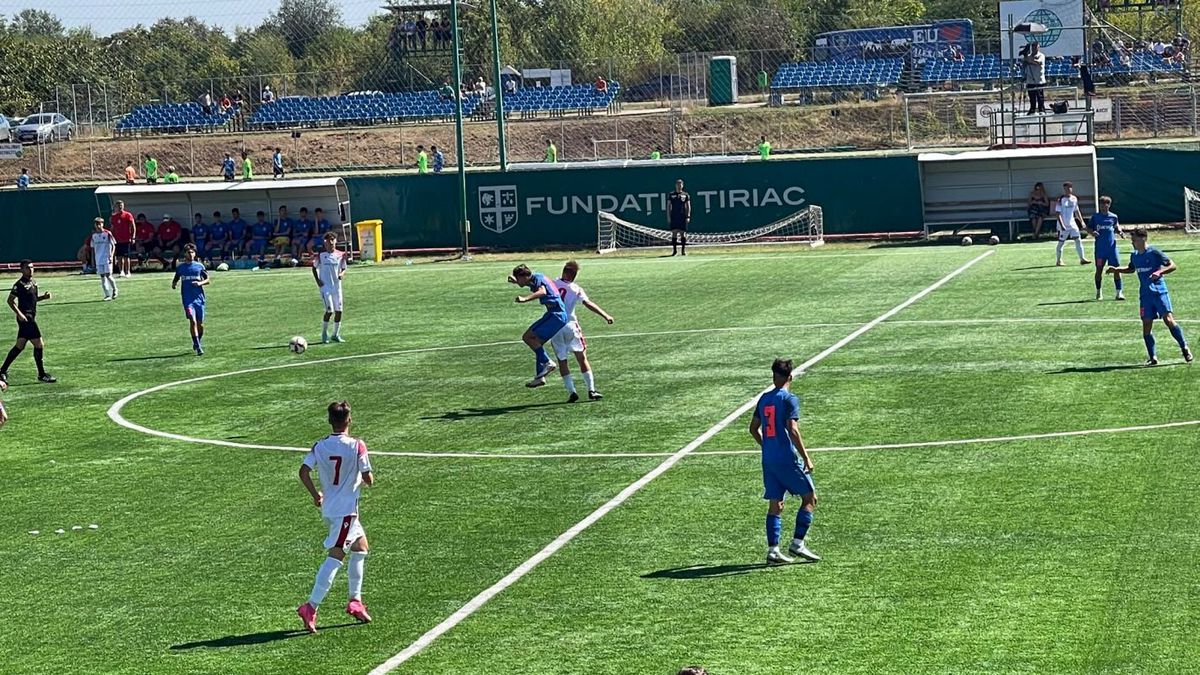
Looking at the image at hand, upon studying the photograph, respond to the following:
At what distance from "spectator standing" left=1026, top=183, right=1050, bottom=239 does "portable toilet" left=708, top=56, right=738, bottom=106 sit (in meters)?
38.8

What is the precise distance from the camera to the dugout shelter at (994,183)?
164 ft

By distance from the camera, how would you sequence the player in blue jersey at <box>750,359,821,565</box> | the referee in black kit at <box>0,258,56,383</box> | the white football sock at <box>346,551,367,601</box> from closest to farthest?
Result: 1. the white football sock at <box>346,551,367,601</box>
2. the player in blue jersey at <box>750,359,821,565</box>
3. the referee in black kit at <box>0,258,56,383</box>

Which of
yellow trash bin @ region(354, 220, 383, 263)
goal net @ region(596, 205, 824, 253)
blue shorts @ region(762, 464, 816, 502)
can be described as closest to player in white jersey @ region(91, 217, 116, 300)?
yellow trash bin @ region(354, 220, 383, 263)

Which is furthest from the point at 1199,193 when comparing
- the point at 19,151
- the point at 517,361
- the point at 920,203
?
the point at 19,151

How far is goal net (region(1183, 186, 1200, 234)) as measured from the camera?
155 feet

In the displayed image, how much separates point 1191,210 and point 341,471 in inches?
1604

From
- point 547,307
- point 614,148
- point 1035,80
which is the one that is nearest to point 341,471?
point 547,307

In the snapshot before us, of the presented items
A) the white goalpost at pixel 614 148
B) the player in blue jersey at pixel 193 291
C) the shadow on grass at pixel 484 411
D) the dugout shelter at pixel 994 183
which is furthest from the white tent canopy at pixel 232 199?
the shadow on grass at pixel 484 411

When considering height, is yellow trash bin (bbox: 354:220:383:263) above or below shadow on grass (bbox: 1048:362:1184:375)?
above

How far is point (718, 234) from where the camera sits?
52.9 metres

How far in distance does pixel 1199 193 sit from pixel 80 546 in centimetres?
3960

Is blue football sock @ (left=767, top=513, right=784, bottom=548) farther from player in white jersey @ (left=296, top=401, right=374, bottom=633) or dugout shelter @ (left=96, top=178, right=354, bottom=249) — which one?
dugout shelter @ (left=96, top=178, right=354, bottom=249)

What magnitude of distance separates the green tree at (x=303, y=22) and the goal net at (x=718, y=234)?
2187 inches

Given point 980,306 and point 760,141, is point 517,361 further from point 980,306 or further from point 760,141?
point 760,141
